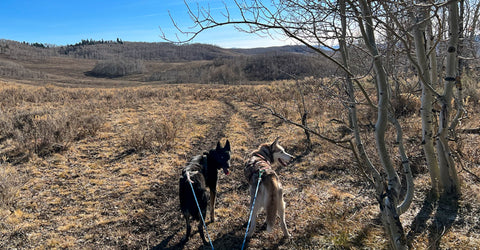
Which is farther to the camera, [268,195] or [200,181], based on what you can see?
[200,181]

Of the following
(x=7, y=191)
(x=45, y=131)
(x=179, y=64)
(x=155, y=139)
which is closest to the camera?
(x=7, y=191)

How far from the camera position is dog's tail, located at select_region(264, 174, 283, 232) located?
328 cm

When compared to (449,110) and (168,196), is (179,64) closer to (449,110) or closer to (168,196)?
(168,196)

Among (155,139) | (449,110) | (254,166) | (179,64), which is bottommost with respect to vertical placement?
(155,139)

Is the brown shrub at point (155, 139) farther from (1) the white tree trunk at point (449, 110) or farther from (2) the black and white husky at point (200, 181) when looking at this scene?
(1) the white tree trunk at point (449, 110)

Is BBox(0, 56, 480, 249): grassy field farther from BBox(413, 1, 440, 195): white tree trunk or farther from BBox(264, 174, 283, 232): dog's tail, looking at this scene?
BBox(264, 174, 283, 232): dog's tail

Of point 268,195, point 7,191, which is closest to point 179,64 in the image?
point 7,191

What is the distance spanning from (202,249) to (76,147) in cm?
628

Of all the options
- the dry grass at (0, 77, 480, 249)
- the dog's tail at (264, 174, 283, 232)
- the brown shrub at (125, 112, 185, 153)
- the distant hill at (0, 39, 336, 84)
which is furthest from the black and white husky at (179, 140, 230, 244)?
the brown shrub at (125, 112, 185, 153)

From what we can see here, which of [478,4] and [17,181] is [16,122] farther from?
[478,4]

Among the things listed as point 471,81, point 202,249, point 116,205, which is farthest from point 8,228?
point 471,81

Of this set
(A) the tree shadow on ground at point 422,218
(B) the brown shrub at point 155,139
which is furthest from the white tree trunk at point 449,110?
(B) the brown shrub at point 155,139

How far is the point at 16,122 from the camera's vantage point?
9.44 meters

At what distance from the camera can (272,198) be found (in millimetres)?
3316
